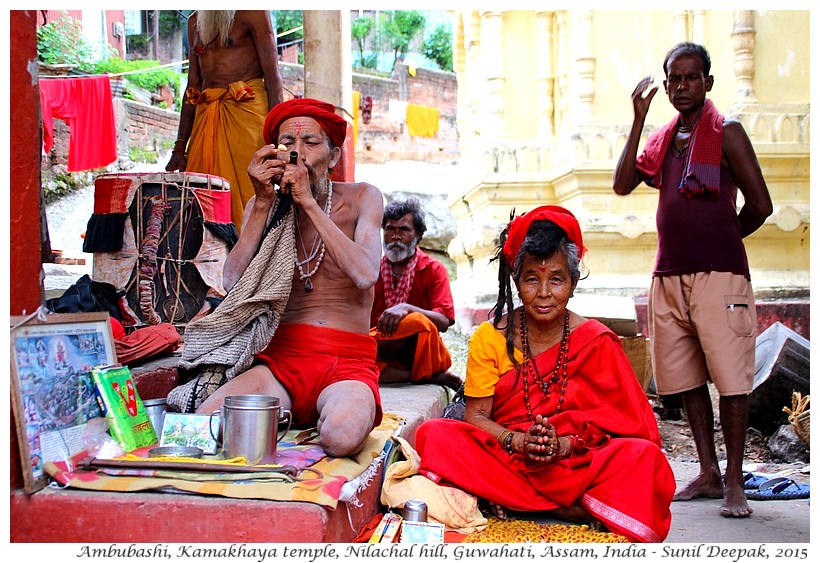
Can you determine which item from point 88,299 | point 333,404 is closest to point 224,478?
point 333,404

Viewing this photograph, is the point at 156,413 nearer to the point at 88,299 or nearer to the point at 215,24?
the point at 88,299

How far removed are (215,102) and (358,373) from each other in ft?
9.59

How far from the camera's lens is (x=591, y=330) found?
134 inches

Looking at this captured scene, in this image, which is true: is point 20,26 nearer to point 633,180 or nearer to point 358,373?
point 358,373

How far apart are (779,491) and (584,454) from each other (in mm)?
1770

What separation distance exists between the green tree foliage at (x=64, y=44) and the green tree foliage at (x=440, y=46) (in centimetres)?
1891

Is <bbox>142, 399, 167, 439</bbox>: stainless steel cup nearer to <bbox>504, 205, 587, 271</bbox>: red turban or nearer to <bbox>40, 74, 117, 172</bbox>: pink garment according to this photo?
<bbox>504, 205, 587, 271</bbox>: red turban

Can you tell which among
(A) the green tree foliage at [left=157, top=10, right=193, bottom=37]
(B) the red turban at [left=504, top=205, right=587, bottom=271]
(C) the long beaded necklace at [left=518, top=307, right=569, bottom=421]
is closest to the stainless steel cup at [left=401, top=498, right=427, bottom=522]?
(C) the long beaded necklace at [left=518, top=307, right=569, bottom=421]

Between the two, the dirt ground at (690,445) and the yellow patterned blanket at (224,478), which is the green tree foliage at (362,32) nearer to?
the dirt ground at (690,445)

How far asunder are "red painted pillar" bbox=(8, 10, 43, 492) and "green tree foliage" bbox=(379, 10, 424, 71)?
3670 cm

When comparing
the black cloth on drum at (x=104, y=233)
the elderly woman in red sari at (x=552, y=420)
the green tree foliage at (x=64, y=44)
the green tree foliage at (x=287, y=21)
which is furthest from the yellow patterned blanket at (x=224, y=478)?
the green tree foliage at (x=287, y=21)

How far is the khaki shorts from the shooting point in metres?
4.08
